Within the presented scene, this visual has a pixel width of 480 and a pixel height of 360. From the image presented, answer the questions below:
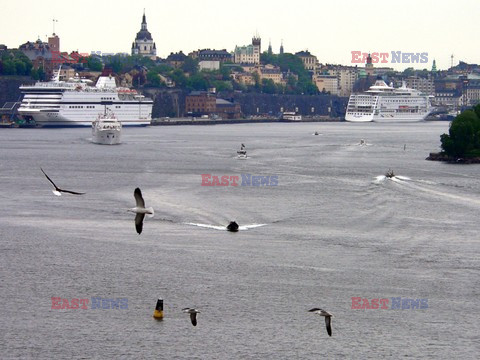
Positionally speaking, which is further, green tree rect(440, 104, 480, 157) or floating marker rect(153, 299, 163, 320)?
green tree rect(440, 104, 480, 157)

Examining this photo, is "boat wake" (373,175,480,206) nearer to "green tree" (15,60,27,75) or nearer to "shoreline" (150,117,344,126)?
"shoreline" (150,117,344,126)

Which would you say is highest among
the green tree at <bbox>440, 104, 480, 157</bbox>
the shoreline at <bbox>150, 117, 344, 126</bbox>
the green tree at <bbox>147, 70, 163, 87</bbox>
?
the green tree at <bbox>147, 70, 163, 87</bbox>

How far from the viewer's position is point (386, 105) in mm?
183750

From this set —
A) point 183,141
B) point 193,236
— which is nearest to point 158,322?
point 193,236

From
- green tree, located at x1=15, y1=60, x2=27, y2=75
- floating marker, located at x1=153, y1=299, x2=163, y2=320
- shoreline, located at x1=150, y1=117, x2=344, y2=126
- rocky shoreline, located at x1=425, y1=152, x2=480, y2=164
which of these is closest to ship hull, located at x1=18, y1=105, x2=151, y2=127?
green tree, located at x1=15, y1=60, x2=27, y2=75

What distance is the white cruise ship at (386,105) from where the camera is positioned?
18300 centimetres

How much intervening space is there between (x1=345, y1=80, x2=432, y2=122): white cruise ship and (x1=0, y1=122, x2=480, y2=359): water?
4863 inches

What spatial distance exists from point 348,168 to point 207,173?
1051 cm

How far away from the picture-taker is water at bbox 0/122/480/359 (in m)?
25.7

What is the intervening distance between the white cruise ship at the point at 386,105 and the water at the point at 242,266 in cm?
12351

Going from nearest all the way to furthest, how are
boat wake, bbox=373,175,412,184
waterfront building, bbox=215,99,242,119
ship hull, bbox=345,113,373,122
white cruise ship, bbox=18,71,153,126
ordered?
boat wake, bbox=373,175,412,184 < white cruise ship, bbox=18,71,153,126 < ship hull, bbox=345,113,373,122 < waterfront building, bbox=215,99,242,119

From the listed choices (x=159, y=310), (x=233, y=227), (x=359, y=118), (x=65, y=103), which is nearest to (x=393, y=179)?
Answer: (x=233, y=227)

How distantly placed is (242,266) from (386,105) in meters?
153

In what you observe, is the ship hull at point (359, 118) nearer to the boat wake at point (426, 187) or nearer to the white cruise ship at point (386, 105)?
the white cruise ship at point (386, 105)
